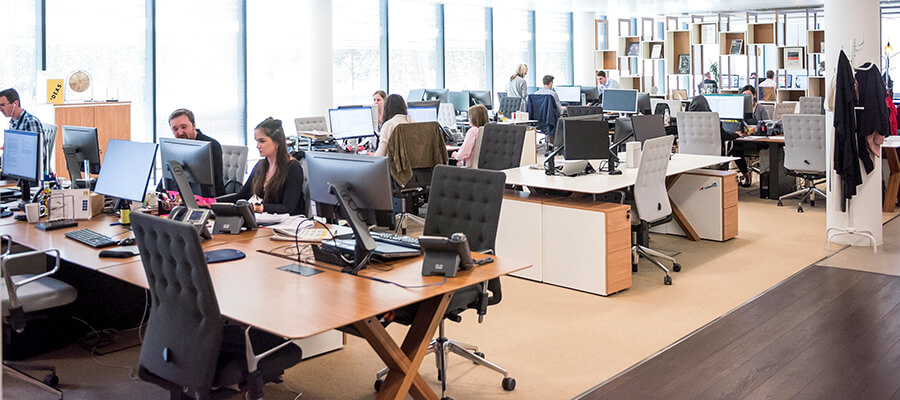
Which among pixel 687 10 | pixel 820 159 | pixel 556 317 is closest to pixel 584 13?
pixel 687 10

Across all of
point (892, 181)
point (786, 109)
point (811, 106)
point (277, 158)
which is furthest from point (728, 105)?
point (277, 158)

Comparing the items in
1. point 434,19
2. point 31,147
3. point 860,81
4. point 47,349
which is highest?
point 434,19

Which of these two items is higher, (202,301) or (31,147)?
(31,147)

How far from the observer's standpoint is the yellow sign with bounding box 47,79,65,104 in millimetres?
7906

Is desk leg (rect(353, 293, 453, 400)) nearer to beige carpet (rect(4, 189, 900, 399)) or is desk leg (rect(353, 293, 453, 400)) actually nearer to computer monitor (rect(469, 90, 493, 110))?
beige carpet (rect(4, 189, 900, 399))

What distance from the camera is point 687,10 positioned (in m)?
16.5

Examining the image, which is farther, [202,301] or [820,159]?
[820,159]

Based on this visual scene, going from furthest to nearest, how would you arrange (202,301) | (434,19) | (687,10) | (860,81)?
1. (687,10)
2. (434,19)
3. (860,81)
4. (202,301)

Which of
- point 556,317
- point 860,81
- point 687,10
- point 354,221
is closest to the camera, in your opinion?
point 354,221

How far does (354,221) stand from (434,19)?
11718mm

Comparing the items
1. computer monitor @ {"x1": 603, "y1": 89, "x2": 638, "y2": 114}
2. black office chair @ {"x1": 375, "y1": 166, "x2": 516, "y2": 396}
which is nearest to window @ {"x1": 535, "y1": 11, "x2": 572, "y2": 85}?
computer monitor @ {"x1": 603, "y1": 89, "x2": 638, "y2": 114}

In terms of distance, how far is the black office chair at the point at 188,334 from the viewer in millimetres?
2688

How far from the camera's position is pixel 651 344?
4.41 metres

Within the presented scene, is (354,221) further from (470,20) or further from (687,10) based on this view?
(687,10)
